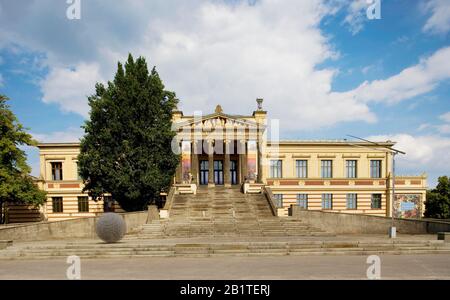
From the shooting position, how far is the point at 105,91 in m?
27.8

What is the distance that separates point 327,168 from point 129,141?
27.8 m

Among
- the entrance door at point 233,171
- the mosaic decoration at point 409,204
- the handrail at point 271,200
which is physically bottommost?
the mosaic decoration at point 409,204

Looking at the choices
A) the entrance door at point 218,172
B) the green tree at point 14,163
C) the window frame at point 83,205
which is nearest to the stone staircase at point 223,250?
the green tree at point 14,163

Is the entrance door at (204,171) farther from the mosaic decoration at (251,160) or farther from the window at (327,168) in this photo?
the window at (327,168)

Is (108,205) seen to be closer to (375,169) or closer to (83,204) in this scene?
(83,204)

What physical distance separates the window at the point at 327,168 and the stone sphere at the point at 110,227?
31753 millimetres

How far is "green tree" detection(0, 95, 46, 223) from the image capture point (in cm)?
2822

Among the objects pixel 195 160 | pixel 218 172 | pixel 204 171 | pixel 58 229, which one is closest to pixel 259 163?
pixel 218 172

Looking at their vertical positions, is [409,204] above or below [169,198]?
below

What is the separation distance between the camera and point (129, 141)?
86.7 ft

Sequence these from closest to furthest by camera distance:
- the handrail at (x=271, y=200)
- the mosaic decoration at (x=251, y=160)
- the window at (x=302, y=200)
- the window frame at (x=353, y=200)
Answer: the handrail at (x=271, y=200)
the mosaic decoration at (x=251, y=160)
the window at (x=302, y=200)
the window frame at (x=353, y=200)

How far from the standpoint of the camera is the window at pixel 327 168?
1597 inches
